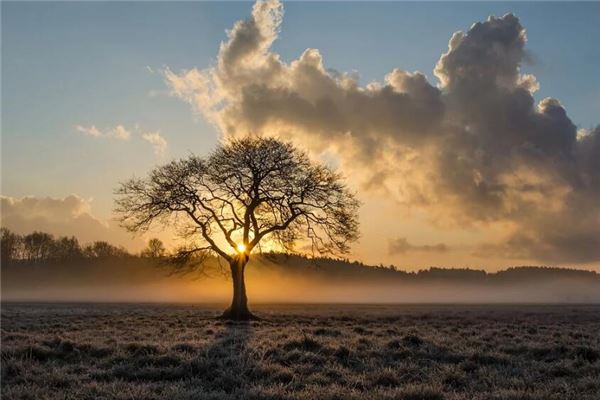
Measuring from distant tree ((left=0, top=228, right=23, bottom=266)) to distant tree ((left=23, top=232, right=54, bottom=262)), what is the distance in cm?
187

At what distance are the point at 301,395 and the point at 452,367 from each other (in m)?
4.69

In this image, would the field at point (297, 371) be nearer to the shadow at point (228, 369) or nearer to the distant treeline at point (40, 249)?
the shadow at point (228, 369)

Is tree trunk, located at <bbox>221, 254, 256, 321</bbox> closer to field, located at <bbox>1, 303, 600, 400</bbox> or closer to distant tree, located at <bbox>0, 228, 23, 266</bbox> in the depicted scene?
field, located at <bbox>1, 303, 600, 400</bbox>

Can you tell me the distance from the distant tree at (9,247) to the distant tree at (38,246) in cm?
187

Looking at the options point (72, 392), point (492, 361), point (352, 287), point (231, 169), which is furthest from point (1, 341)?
point (352, 287)

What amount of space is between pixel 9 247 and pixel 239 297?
12461 centimetres

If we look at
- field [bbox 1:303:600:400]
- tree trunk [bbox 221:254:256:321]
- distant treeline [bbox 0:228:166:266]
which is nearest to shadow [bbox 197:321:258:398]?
field [bbox 1:303:600:400]

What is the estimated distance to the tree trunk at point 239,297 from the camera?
123ft

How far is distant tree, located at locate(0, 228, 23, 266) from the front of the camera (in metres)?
137

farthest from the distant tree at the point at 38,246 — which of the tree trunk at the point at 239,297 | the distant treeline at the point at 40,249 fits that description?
the tree trunk at the point at 239,297

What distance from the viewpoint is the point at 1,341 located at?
53.8ft

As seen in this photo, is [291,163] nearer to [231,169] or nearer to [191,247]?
[231,169]

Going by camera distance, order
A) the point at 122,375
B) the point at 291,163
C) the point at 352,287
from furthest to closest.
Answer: the point at 352,287
the point at 291,163
the point at 122,375

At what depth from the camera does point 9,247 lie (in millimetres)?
138375
